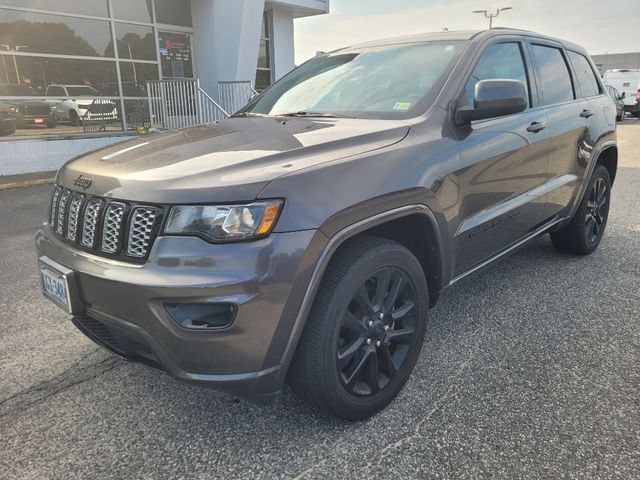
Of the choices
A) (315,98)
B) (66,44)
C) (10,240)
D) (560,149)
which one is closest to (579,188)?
(560,149)

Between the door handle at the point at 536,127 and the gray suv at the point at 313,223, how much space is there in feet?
0.11

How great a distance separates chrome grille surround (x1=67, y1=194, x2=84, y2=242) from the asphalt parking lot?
0.89 m

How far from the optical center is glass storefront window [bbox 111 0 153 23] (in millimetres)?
11695

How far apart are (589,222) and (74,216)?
4179 mm

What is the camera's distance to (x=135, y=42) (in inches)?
480

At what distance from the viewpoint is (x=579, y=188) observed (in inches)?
164

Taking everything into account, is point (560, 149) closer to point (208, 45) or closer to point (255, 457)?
point (255, 457)

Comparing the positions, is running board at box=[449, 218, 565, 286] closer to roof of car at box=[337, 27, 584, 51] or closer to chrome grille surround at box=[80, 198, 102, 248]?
roof of car at box=[337, 27, 584, 51]

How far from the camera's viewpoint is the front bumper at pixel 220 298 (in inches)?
72.1

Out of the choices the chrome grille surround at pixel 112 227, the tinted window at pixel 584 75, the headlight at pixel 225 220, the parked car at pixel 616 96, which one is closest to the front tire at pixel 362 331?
the headlight at pixel 225 220

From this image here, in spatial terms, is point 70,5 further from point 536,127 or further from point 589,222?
point 589,222

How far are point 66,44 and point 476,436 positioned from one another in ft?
38.6

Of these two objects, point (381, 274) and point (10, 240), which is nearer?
point (381, 274)

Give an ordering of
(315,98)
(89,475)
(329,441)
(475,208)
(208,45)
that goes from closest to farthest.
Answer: (89,475)
(329,441)
(475,208)
(315,98)
(208,45)
